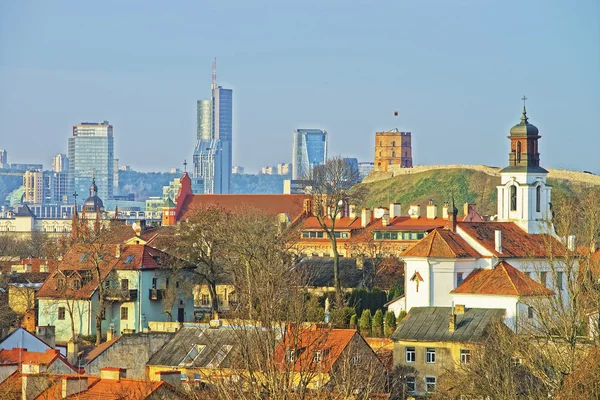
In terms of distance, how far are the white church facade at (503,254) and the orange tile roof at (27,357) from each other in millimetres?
18744

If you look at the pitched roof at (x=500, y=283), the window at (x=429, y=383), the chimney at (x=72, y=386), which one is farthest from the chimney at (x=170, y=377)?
the pitched roof at (x=500, y=283)

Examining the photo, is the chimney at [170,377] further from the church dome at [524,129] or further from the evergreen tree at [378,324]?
the church dome at [524,129]

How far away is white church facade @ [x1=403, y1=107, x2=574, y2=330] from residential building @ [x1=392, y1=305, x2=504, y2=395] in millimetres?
1790

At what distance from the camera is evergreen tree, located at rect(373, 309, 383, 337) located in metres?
63.9

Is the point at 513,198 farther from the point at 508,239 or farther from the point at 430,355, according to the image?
the point at 430,355

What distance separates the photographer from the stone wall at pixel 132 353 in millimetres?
56562

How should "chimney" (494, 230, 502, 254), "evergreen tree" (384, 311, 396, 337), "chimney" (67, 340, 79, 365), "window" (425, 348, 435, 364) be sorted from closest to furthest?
"chimney" (67, 340, 79, 365) < "window" (425, 348, 435, 364) < "evergreen tree" (384, 311, 396, 337) < "chimney" (494, 230, 502, 254)

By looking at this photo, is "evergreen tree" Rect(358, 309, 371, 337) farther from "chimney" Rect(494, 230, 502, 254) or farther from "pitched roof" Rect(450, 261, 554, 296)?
"chimney" Rect(494, 230, 502, 254)

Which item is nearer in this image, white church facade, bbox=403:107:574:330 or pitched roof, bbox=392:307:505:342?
pitched roof, bbox=392:307:505:342

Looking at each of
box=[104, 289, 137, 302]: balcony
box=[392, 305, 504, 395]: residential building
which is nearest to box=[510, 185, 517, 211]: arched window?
box=[392, 305, 504, 395]: residential building

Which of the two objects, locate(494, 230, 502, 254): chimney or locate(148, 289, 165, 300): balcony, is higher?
locate(494, 230, 502, 254): chimney

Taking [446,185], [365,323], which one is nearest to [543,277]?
[365,323]

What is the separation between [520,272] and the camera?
220ft

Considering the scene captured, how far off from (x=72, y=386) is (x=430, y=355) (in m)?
20.1
